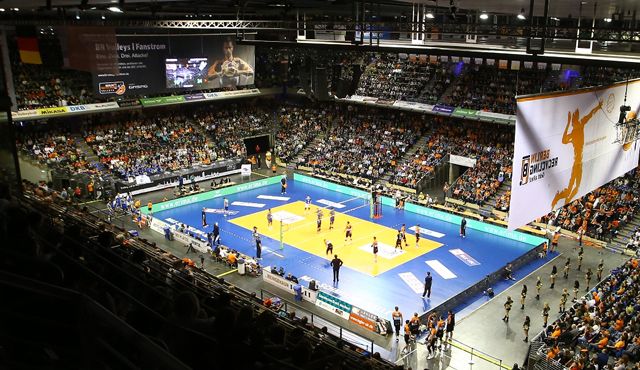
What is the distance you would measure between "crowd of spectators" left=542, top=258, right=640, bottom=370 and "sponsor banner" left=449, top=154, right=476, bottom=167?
15.8 metres

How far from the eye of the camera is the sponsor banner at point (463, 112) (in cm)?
3772

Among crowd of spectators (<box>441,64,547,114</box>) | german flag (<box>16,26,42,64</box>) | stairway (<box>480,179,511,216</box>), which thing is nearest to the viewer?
german flag (<box>16,26,42,64</box>)

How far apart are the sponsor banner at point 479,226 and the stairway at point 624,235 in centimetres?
320

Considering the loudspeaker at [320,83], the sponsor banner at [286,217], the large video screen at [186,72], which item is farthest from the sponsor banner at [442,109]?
the large video screen at [186,72]

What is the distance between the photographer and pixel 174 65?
128ft

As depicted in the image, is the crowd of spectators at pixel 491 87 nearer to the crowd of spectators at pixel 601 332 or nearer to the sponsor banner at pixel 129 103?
the crowd of spectators at pixel 601 332

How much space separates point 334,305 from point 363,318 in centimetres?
149

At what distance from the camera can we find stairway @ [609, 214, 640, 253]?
27.4 meters

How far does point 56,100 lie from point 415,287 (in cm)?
2768

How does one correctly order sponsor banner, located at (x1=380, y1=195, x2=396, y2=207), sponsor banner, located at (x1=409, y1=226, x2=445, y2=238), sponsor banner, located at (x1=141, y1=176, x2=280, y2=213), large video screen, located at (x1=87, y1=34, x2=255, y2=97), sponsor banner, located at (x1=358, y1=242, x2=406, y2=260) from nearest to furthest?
sponsor banner, located at (x1=358, y1=242, x2=406, y2=260) → sponsor banner, located at (x1=409, y1=226, x2=445, y2=238) → sponsor banner, located at (x1=141, y1=176, x2=280, y2=213) → sponsor banner, located at (x1=380, y1=195, x2=396, y2=207) → large video screen, located at (x1=87, y1=34, x2=255, y2=97)

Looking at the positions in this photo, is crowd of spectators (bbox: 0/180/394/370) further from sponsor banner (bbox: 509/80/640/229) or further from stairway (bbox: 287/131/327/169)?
stairway (bbox: 287/131/327/169)

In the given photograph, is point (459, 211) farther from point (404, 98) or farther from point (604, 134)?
point (604, 134)

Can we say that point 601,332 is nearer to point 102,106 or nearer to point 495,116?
point 495,116

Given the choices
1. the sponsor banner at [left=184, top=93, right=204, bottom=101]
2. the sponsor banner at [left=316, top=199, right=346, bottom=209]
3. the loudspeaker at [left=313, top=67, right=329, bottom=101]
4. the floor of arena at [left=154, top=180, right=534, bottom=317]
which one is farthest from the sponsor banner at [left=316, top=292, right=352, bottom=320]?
the sponsor banner at [left=184, top=93, right=204, bottom=101]
